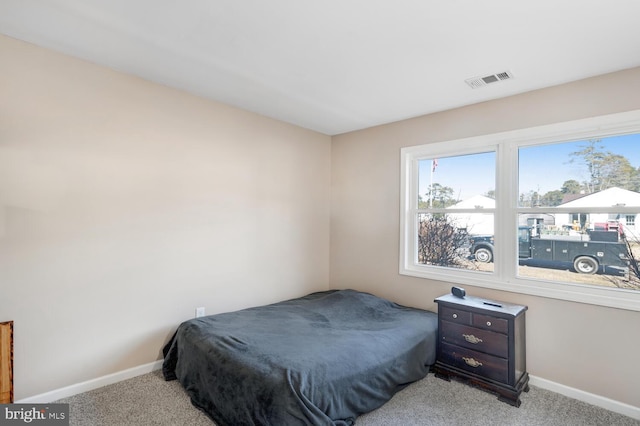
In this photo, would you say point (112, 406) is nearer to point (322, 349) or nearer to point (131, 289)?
point (131, 289)

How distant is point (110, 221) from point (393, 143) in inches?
111

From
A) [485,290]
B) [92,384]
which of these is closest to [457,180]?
[485,290]

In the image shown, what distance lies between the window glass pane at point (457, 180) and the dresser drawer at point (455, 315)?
41.8 inches

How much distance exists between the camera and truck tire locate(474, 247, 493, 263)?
2.98m

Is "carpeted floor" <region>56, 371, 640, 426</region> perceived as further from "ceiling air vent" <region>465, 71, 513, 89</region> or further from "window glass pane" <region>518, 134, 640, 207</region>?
"ceiling air vent" <region>465, 71, 513, 89</region>

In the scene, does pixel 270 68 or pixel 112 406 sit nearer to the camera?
pixel 112 406

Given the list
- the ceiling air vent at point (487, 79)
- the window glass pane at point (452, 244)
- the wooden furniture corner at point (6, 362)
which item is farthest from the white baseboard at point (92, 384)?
the ceiling air vent at point (487, 79)

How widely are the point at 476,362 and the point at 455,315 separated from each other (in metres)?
0.37

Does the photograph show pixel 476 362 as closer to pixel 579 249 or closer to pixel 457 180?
pixel 579 249

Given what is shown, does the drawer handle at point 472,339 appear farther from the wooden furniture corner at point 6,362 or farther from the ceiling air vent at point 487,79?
the wooden furniture corner at point 6,362

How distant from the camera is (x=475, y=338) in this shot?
2.51 m

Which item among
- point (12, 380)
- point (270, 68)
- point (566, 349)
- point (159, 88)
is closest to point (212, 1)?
point (270, 68)

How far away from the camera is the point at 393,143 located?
141 inches

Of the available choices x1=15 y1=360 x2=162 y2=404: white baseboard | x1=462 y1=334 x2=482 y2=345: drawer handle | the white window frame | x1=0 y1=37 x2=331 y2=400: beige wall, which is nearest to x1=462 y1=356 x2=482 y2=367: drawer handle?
x1=462 y1=334 x2=482 y2=345: drawer handle
